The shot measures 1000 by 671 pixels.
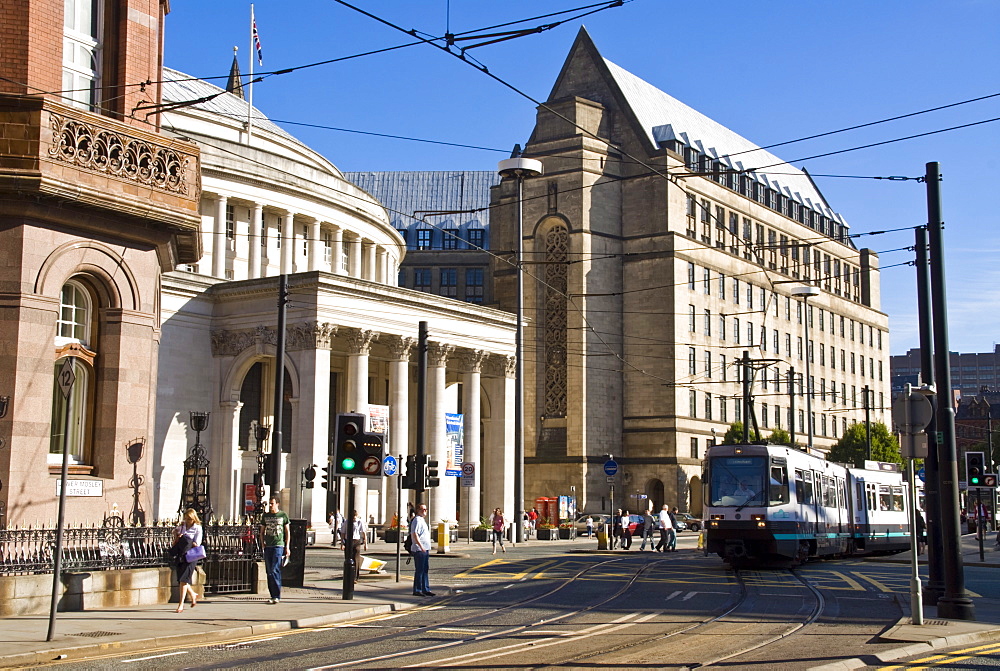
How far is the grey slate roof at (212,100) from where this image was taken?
218ft

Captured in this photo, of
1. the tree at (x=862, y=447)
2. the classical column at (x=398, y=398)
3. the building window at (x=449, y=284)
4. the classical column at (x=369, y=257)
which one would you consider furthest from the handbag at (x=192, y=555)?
the building window at (x=449, y=284)

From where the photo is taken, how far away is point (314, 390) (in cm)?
5378

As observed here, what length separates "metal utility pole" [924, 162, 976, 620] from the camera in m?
18.4

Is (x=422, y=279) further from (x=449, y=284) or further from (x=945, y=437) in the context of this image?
(x=945, y=437)

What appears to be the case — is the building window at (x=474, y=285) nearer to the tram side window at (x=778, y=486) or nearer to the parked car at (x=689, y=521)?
the parked car at (x=689, y=521)

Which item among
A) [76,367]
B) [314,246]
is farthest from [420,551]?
[314,246]

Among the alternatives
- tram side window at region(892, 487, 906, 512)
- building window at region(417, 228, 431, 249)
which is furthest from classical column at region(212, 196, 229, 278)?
building window at region(417, 228, 431, 249)

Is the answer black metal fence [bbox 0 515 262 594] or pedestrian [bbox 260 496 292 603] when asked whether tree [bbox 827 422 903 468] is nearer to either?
black metal fence [bbox 0 515 262 594]

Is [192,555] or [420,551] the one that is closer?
[192,555]

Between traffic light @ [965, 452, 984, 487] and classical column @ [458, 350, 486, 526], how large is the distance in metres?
33.2

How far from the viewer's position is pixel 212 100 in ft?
233

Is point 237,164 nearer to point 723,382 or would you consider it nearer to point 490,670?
point 723,382

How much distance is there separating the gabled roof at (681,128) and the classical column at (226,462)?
40.3m

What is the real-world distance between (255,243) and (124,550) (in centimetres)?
4723
